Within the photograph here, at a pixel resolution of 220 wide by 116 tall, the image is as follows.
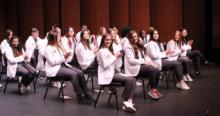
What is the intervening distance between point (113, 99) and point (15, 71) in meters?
1.89

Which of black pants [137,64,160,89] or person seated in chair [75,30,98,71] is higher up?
person seated in chair [75,30,98,71]

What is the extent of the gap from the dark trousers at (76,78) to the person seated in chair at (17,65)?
1.04m

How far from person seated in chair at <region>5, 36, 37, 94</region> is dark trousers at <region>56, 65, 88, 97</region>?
104 centimetres

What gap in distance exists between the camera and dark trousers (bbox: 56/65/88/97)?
671 cm

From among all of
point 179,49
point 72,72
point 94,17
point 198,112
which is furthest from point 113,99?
point 94,17

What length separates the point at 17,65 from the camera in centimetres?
759

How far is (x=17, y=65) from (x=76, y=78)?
1.46m

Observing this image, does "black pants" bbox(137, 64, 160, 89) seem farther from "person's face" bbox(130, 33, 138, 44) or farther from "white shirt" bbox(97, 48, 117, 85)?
"white shirt" bbox(97, 48, 117, 85)

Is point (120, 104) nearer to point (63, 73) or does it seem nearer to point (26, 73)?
point (63, 73)

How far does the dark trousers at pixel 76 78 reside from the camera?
6.71 meters

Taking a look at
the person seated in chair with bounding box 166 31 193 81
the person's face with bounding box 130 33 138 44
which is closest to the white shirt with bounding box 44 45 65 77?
the person's face with bounding box 130 33 138 44

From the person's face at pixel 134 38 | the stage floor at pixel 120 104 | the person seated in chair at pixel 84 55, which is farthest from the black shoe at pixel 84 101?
the person's face at pixel 134 38

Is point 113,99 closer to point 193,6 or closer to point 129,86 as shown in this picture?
point 129,86

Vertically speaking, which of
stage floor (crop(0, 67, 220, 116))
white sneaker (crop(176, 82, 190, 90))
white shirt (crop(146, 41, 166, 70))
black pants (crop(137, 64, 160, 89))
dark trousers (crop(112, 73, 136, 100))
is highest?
white shirt (crop(146, 41, 166, 70))
